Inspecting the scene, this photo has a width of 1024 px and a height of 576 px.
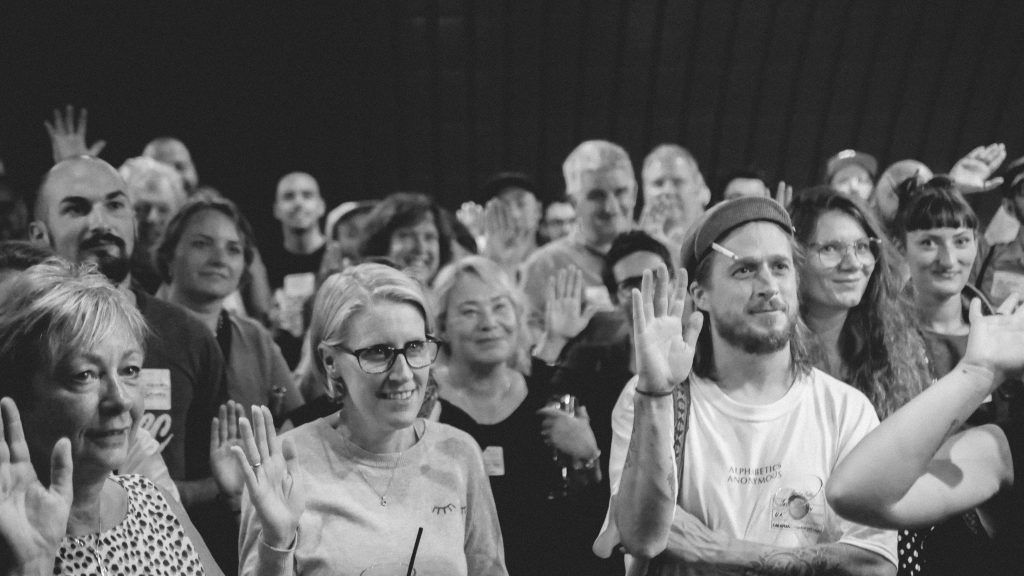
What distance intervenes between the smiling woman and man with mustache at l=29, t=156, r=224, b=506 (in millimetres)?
1081

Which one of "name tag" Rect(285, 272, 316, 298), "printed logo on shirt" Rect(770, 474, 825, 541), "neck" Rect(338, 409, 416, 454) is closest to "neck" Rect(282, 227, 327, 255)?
"name tag" Rect(285, 272, 316, 298)

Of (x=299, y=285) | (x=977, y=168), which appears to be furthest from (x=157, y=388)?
(x=977, y=168)

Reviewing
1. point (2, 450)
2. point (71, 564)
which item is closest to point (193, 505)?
point (71, 564)

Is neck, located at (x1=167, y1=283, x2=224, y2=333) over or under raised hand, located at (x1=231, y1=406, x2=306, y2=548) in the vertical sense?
over

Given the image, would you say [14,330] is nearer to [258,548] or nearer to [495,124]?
[258,548]

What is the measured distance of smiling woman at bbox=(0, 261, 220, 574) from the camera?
2.01 meters

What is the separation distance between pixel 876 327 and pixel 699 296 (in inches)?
27.8

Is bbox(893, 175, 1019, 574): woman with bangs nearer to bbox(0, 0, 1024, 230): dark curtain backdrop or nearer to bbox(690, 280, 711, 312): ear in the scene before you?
bbox(690, 280, 711, 312): ear

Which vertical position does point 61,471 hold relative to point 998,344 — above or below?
below

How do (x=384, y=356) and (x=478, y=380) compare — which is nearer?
(x=384, y=356)

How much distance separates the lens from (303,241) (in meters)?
6.09

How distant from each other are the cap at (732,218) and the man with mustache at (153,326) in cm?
159

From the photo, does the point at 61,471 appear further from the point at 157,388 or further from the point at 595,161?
the point at 595,161

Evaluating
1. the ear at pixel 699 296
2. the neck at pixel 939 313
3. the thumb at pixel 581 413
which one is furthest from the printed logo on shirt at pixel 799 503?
the neck at pixel 939 313
